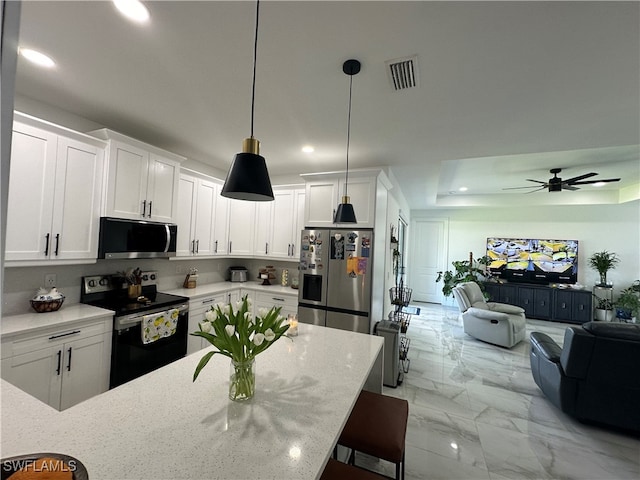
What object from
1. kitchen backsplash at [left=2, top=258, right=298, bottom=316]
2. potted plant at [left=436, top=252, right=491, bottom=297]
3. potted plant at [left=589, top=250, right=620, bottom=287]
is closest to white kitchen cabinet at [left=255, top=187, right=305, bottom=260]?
kitchen backsplash at [left=2, top=258, right=298, bottom=316]

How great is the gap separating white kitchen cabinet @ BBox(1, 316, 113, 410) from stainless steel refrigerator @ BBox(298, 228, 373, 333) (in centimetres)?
194

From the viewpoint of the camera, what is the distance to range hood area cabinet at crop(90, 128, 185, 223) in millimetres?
2594

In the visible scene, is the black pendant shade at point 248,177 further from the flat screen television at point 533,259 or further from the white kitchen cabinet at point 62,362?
the flat screen television at point 533,259

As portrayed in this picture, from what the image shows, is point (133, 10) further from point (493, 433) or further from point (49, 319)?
point (493, 433)

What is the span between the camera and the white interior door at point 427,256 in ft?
24.0

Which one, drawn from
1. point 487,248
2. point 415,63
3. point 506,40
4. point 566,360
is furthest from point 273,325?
point 487,248

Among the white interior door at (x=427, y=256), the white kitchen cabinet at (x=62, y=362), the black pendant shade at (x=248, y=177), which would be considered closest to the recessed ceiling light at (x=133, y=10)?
the black pendant shade at (x=248, y=177)

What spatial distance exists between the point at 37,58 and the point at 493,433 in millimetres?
4382

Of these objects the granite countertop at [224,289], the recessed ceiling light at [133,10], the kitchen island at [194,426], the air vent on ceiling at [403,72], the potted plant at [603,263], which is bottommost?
the kitchen island at [194,426]

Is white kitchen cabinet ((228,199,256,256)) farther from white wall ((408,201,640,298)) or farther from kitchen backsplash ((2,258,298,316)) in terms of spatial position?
white wall ((408,201,640,298))

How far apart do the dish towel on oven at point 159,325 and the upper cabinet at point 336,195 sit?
1.80 m

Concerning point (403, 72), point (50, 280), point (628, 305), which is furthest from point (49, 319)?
point (628, 305)

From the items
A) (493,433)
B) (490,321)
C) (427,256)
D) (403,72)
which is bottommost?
(493,433)

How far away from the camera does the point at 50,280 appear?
247 cm
